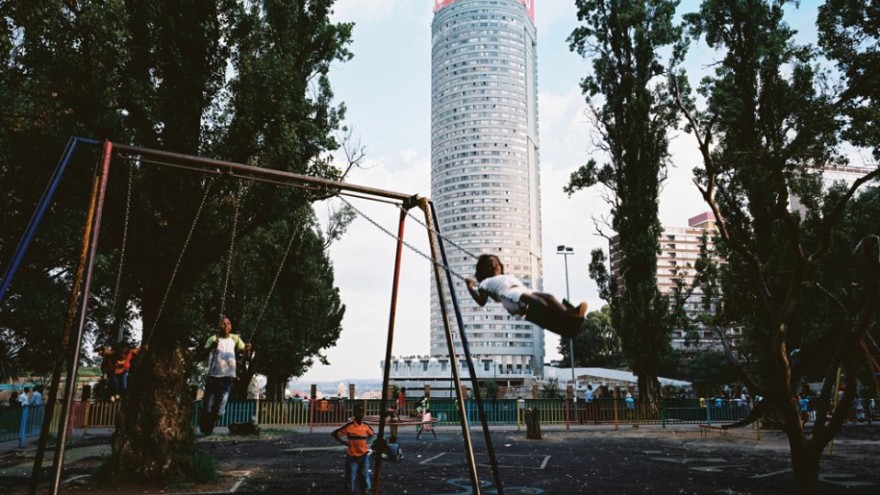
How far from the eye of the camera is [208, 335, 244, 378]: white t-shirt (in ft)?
30.2

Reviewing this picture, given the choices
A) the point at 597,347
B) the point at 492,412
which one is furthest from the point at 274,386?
the point at 597,347

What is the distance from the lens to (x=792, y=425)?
6.05 metres

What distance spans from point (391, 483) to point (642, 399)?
21.9m

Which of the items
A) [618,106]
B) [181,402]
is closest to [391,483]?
[181,402]

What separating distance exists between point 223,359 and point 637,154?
25732 millimetres

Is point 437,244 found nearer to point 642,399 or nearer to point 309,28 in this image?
point 309,28

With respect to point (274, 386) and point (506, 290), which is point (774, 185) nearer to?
point (506, 290)

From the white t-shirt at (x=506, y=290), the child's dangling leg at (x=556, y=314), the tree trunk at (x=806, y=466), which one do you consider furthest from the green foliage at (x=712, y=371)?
the child's dangling leg at (x=556, y=314)

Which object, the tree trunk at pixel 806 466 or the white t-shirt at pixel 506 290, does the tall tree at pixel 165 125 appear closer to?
the white t-shirt at pixel 506 290

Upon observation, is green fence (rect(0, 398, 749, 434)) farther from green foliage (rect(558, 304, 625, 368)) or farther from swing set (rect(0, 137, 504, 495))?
green foliage (rect(558, 304, 625, 368))

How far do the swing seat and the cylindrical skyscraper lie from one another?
142m

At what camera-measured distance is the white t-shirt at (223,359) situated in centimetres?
921

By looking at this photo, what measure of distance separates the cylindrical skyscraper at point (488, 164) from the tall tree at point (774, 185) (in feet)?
390

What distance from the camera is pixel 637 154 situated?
1182 inches
